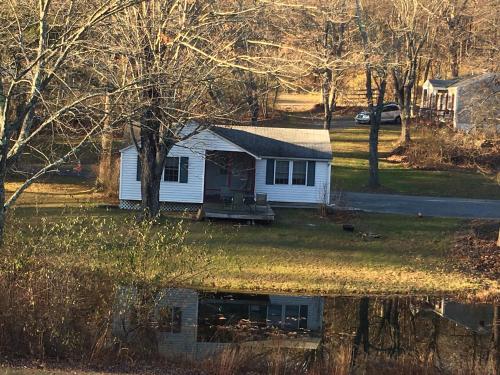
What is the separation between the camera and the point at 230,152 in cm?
3462

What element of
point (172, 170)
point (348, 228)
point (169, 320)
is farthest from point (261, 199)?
→ point (169, 320)

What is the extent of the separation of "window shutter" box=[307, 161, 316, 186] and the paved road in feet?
5.45

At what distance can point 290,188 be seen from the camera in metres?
34.4

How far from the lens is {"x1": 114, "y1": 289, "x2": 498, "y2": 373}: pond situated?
39.3 ft

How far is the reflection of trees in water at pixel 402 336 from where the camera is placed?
13569mm

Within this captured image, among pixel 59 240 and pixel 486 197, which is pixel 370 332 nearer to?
pixel 59 240

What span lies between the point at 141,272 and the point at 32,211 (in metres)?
17.9

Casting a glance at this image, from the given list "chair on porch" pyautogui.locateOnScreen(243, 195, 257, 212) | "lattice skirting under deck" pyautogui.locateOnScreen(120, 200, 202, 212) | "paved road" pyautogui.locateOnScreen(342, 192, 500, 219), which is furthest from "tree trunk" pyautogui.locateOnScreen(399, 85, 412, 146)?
"lattice skirting under deck" pyautogui.locateOnScreen(120, 200, 202, 212)

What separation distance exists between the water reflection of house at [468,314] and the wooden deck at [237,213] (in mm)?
9389

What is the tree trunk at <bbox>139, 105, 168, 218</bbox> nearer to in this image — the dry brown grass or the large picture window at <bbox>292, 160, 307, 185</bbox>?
the large picture window at <bbox>292, 160, 307, 185</bbox>

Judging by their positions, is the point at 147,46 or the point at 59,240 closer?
the point at 59,240

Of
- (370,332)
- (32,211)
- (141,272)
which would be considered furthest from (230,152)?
(141,272)

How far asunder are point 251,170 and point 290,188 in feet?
6.69

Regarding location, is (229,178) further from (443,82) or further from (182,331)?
(443,82)
